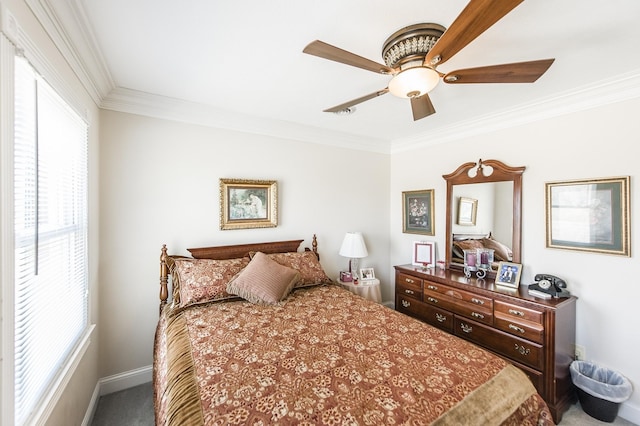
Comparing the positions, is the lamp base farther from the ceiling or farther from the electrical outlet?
the electrical outlet

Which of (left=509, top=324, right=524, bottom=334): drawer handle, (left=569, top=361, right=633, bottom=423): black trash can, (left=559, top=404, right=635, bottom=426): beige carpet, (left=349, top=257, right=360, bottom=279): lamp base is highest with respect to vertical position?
(left=349, top=257, right=360, bottom=279): lamp base

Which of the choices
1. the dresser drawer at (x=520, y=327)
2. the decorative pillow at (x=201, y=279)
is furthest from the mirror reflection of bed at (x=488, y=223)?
the decorative pillow at (x=201, y=279)

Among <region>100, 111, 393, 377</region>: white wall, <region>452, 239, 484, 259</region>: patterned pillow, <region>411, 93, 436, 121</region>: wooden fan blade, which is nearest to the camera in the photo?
<region>411, 93, 436, 121</region>: wooden fan blade

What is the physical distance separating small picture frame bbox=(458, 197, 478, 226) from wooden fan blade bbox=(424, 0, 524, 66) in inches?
82.5

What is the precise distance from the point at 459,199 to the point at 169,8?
308 cm

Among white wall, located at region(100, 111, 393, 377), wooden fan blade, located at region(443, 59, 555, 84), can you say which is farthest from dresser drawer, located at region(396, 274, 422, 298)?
wooden fan blade, located at region(443, 59, 555, 84)

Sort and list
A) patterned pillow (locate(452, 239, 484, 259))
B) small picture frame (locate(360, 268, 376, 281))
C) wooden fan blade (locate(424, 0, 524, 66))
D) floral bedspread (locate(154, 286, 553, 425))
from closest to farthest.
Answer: wooden fan blade (locate(424, 0, 524, 66)) → floral bedspread (locate(154, 286, 553, 425)) → patterned pillow (locate(452, 239, 484, 259)) → small picture frame (locate(360, 268, 376, 281))

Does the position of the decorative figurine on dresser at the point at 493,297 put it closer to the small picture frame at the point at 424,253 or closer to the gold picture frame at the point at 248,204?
the small picture frame at the point at 424,253

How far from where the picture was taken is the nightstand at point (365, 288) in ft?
10.2

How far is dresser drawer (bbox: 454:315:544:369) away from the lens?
81.4 inches

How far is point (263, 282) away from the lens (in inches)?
89.0

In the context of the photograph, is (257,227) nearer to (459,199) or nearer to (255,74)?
(255,74)

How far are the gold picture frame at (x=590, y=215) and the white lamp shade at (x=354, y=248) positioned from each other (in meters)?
1.75

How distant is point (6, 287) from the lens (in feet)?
3.11
